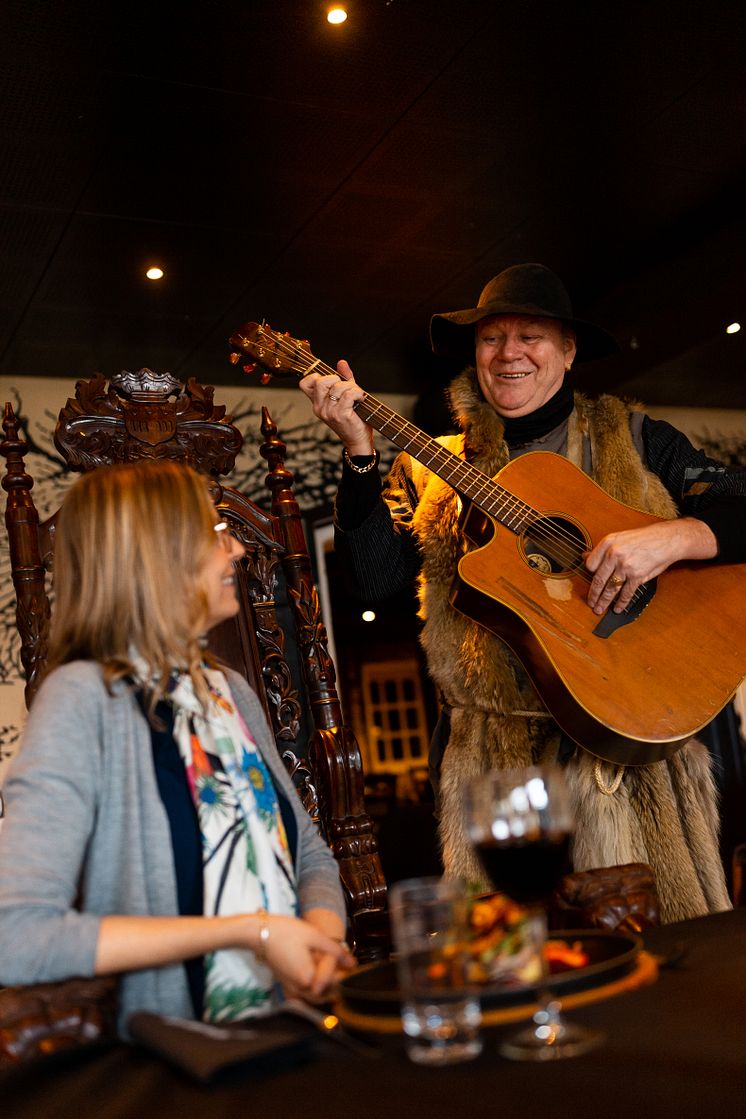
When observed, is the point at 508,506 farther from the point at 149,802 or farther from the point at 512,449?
the point at 149,802

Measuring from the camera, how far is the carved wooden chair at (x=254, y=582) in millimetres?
2121

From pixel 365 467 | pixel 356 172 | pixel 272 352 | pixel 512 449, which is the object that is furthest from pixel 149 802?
pixel 356 172

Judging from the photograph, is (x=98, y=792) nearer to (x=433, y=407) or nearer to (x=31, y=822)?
(x=31, y=822)

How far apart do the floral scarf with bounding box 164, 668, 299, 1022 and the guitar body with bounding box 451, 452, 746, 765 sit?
2.88 feet

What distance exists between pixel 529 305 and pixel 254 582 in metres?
0.88

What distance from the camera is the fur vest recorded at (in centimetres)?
218

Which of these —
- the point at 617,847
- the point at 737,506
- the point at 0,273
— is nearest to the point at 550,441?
the point at 737,506

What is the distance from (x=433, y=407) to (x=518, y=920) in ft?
18.3

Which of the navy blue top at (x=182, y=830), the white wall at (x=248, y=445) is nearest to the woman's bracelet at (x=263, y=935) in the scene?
the navy blue top at (x=182, y=830)

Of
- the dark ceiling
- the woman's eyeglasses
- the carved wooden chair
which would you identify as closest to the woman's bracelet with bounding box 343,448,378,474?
the carved wooden chair

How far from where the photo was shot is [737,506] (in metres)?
2.32

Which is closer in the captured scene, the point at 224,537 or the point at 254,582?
the point at 224,537

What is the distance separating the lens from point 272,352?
7.96 ft

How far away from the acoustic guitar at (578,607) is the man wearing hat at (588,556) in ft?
0.21
